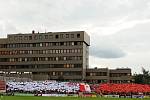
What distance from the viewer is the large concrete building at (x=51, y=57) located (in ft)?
498

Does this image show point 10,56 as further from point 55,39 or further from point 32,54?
point 55,39

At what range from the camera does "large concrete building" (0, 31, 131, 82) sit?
151875mm

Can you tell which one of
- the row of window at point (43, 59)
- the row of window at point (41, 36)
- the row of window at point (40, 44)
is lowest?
the row of window at point (43, 59)

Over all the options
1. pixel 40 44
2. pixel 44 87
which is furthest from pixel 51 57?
pixel 44 87

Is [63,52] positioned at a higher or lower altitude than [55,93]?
higher

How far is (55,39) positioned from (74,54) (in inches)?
398

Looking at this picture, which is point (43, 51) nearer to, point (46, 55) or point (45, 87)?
point (46, 55)

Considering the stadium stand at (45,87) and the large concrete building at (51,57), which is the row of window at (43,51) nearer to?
the large concrete building at (51,57)

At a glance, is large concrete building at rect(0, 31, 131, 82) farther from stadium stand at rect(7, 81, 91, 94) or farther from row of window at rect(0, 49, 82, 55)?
stadium stand at rect(7, 81, 91, 94)

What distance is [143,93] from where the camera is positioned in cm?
11262

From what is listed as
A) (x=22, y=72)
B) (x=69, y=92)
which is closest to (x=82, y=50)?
(x=22, y=72)

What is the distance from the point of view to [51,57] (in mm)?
156125

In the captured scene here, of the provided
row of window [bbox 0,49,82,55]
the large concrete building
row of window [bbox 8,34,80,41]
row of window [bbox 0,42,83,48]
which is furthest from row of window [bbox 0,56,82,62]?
row of window [bbox 8,34,80,41]

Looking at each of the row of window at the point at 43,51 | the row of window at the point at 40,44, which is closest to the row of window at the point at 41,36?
A: the row of window at the point at 40,44
